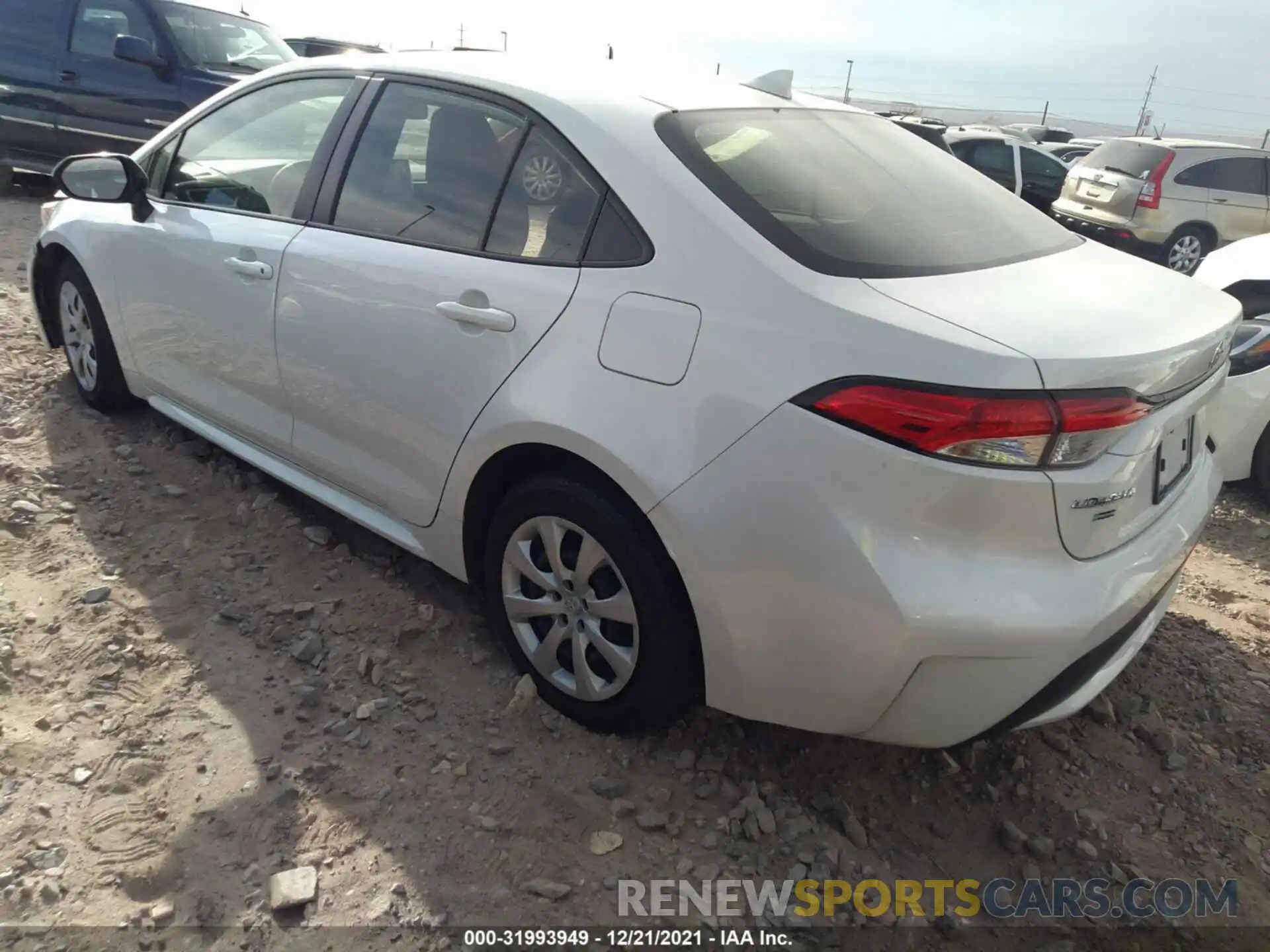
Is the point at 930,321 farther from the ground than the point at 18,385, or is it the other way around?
the point at 930,321

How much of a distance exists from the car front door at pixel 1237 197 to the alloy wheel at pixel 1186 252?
305 mm

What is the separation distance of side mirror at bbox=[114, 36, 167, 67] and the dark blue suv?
88mm

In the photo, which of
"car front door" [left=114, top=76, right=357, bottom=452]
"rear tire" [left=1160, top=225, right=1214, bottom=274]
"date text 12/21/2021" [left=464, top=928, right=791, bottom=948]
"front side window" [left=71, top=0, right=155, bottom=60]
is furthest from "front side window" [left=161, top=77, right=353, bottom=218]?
"rear tire" [left=1160, top=225, right=1214, bottom=274]

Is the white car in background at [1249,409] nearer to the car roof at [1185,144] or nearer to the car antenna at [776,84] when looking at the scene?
the car antenna at [776,84]

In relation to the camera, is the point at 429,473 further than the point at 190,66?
No

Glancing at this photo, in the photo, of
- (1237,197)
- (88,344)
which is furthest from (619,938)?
(1237,197)

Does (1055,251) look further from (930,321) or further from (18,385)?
Result: (18,385)

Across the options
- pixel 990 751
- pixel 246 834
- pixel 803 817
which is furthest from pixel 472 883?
pixel 990 751

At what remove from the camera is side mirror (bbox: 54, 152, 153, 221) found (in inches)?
136

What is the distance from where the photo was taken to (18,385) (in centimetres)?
431

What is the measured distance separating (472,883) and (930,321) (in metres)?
1.52

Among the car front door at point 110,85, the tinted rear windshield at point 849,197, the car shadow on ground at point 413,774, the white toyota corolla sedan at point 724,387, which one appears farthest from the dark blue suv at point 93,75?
the tinted rear windshield at point 849,197

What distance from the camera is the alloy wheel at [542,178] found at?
2.31m

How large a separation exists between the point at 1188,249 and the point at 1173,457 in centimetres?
1078
